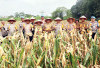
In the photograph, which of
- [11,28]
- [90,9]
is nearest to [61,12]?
[90,9]

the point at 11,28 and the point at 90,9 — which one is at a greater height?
the point at 90,9

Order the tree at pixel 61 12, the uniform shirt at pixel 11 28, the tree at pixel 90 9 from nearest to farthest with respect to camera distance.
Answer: the uniform shirt at pixel 11 28 < the tree at pixel 90 9 < the tree at pixel 61 12

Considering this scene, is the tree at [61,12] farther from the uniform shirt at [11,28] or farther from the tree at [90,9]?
the uniform shirt at [11,28]

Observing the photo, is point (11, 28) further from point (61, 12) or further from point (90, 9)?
point (61, 12)

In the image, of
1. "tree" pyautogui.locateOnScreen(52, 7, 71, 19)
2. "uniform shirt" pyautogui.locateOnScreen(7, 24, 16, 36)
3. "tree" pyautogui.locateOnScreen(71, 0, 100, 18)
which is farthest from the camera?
"tree" pyautogui.locateOnScreen(52, 7, 71, 19)

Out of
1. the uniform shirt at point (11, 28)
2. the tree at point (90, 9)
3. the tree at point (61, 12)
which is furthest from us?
the tree at point (61, 12)

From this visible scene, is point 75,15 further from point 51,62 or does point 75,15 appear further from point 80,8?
point 51,62

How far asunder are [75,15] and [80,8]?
5.48 ft

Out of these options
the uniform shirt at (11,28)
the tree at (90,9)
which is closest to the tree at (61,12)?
the tree at (90,9)

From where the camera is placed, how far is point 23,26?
5.23 meters

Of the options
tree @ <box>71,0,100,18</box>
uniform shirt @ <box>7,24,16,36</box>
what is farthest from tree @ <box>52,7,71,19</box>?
uniform shirt @ <box>7,24,16,36</box>

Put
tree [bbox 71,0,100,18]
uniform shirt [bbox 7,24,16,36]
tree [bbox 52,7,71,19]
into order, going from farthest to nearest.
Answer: tree [bbox 52,7,71,19] → tree [bbox 71,0,100,18] → uniform shirt [bbox 7,24,16,36]

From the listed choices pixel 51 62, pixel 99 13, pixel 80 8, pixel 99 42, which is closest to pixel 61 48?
pixel 51 62

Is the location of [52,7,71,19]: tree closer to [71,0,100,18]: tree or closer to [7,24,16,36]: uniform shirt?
[71,0,100,18]: tree
